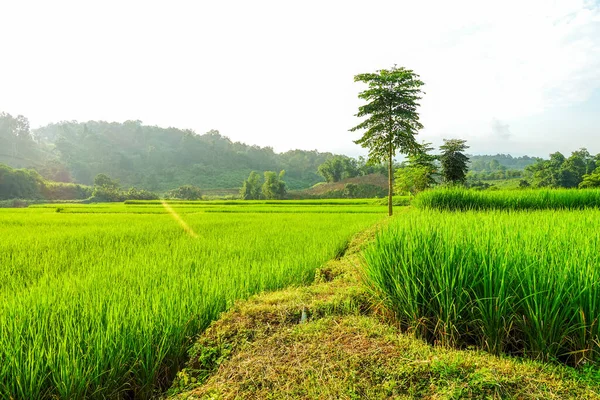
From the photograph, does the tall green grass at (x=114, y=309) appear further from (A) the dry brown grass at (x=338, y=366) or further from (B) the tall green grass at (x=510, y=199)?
(B) the tall green grass at (x=510, y=199)

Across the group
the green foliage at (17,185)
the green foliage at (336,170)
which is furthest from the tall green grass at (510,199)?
the green foliage at (17,185)

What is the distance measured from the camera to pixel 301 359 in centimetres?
194

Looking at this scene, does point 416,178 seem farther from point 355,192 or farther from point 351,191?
point 351,191

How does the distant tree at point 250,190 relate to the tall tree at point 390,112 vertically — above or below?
below

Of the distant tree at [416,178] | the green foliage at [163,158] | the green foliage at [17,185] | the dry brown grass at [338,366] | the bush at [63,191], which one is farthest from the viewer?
the green foliage at [163,158]

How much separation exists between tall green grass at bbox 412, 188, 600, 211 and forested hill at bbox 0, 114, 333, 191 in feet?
229

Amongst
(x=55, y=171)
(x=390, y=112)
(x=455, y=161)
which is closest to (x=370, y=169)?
(x=455, y=161)

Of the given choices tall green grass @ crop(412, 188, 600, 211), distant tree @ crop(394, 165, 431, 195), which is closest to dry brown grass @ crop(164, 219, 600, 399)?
tall green grass @ crop(412, 188, 600, 211)

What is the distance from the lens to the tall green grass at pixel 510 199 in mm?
8641

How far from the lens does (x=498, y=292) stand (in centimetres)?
214

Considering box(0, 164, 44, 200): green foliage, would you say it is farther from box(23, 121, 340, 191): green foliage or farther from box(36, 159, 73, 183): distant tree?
box(23, 121, 340, 191): green foliage

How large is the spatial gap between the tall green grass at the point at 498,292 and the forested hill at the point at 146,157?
246 feet

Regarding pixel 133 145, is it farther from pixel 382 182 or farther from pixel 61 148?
pixel 382 182

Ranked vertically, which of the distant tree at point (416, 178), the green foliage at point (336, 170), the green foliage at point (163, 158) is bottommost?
the distant tree at point (416, 178)
